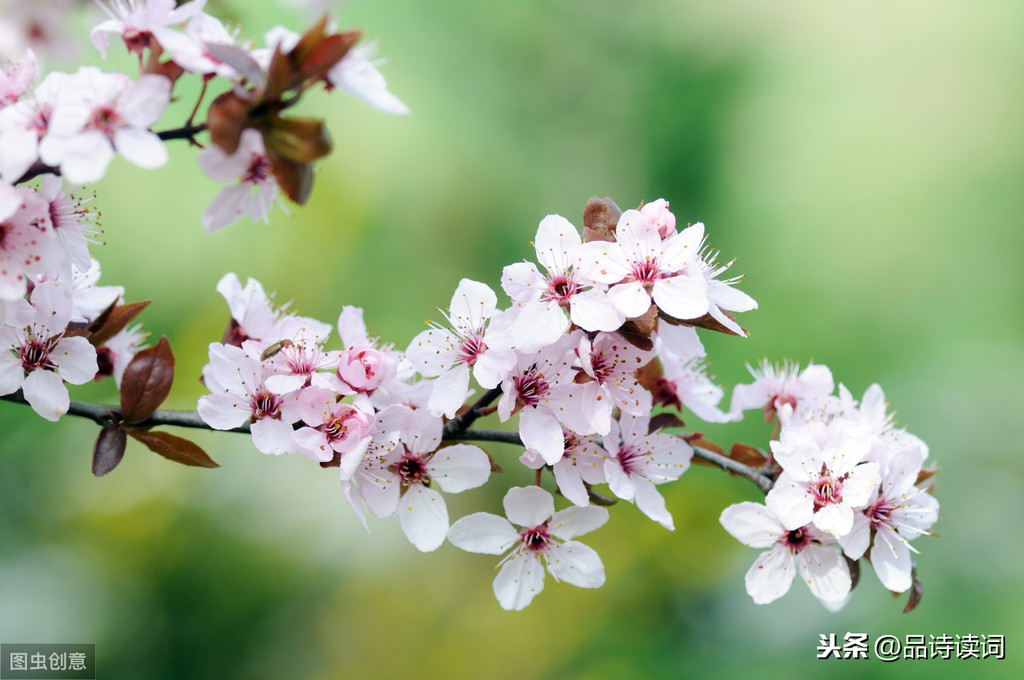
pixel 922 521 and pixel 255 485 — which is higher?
pixel 922 521

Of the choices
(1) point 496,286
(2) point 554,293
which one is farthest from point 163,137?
(1) point 496,286

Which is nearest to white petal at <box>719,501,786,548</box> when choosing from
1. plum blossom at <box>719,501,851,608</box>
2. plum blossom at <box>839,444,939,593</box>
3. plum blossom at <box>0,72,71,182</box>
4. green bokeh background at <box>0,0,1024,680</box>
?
plum blossom at <box>719,501,851,608</box>

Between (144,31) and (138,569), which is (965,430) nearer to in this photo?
(138,569)

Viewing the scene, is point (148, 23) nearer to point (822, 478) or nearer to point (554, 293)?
point (554, 293)

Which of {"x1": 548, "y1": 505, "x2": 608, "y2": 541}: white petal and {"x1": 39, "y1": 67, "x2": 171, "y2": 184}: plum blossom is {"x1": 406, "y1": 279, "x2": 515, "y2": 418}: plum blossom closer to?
{"x1": 548, "y1": 505, "x2": 608, "y2": 541}: white petal

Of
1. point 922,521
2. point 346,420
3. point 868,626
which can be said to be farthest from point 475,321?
point 868,626

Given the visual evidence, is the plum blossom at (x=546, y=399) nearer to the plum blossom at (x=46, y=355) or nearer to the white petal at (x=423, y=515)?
the white petal at (x=423, y=515)

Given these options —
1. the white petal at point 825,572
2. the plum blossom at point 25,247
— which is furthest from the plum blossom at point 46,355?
the white petal at point 825,572
